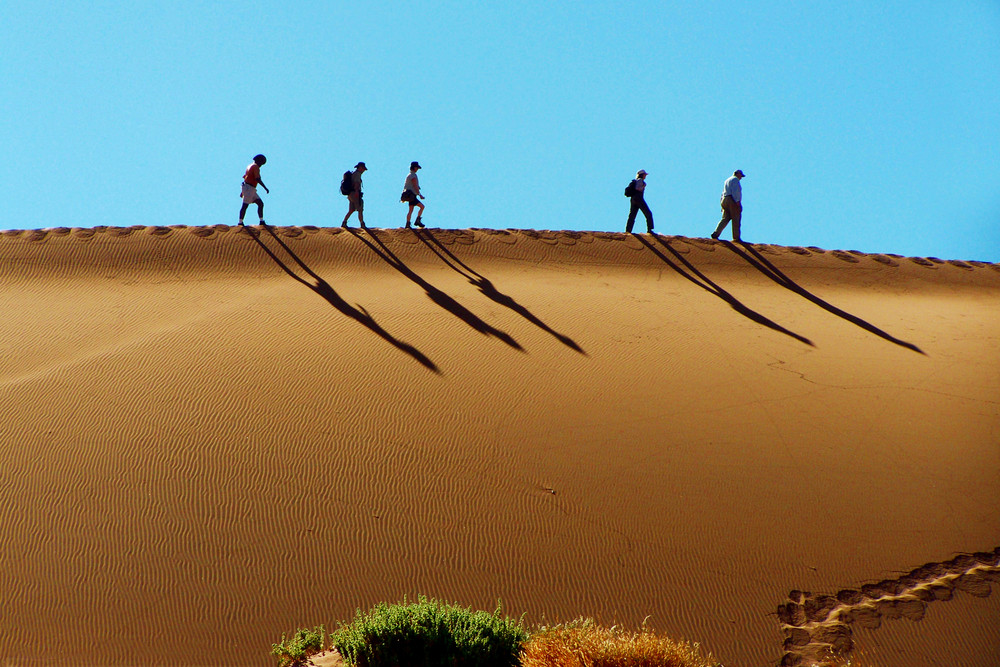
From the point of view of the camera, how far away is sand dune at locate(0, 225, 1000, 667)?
5633mm

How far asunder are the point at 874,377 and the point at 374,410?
6.13 m

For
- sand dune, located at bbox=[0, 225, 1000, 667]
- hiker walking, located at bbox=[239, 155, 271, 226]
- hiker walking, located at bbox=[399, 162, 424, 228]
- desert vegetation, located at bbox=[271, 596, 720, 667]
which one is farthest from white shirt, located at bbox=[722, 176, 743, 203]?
desert vegetation, located at bbox=[271, 596, 720, 667]

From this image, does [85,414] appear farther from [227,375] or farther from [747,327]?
[747,327]

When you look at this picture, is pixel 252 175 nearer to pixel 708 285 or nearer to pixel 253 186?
pixel 253 186

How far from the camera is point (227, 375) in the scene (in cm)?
864

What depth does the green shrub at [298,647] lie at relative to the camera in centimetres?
502

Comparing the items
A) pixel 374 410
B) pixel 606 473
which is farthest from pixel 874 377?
pixel 374 410

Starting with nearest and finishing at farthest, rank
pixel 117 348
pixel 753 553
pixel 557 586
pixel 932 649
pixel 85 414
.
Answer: pixel 932 649 → pixel 557 586 → pixel 753 553 → pixel 85 414 → pixel 117 348

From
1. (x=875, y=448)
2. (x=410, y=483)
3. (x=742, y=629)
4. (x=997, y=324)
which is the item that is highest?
(x=997, y=324)

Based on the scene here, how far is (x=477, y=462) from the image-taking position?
7359 mm

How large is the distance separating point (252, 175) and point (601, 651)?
10923mm

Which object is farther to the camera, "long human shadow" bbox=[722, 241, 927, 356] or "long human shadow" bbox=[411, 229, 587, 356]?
"long human shadow" bbox=[722, 241, 927, 356]

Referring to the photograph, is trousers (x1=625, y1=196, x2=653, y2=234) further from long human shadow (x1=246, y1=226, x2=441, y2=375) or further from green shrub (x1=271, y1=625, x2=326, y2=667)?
green shrub (x1=271, y1=625, x2=326, y2=667)

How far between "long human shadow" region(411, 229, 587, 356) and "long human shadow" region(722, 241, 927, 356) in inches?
192
